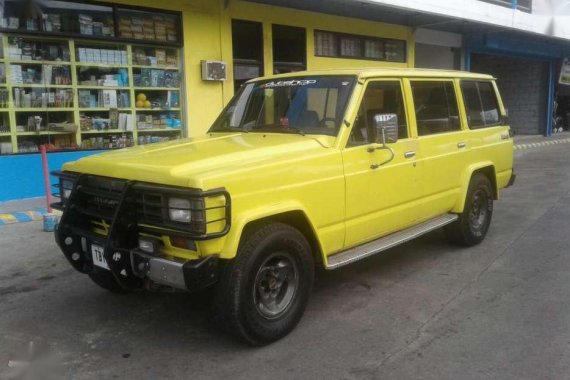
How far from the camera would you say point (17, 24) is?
8305 mm

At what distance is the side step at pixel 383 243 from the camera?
4.18 m

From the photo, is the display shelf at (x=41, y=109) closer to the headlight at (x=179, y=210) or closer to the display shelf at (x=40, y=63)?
the display shelf at (x=40, y=63)

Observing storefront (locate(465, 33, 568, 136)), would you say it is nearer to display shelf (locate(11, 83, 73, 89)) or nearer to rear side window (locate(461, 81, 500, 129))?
rear side window (locate(461, 81, 500, 129))

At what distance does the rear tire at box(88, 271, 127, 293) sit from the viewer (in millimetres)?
4020

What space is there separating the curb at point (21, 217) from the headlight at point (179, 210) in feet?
16.1

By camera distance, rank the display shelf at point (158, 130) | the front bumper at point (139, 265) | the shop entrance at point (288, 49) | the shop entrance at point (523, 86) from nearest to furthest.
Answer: the front bumper at point (139, 265)
the display shelf at point (158, 130)
the shop entrance at point (288, 49)
the shop entrance at point (523, 86)

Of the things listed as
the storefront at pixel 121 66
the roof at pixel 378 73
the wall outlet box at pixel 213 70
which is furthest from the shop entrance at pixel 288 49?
the roof at pixel 378 73

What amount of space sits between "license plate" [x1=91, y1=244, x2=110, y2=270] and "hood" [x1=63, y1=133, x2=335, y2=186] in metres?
0.52

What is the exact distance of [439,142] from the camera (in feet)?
17.6

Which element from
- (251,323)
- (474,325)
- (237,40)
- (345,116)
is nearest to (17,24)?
(237,40)

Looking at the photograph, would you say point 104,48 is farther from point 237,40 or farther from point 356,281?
point 356,281

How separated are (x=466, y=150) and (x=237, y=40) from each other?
6634 millimetres

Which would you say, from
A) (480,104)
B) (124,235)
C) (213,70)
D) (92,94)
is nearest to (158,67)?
(213,70)

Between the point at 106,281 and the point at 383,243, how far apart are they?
7.72ft
